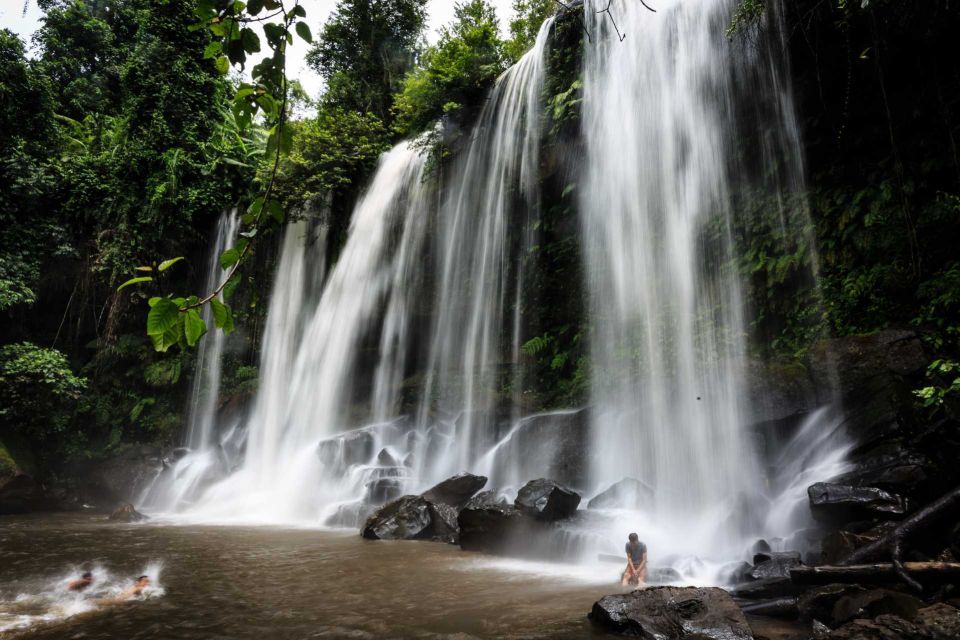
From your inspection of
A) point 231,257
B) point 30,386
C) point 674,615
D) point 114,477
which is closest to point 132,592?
point 674,615

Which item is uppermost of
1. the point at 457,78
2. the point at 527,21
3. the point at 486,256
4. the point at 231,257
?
the point at 527,21

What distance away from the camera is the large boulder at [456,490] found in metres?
8.35

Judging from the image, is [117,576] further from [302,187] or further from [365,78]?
[365,78]

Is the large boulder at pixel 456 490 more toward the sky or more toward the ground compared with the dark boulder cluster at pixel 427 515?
more toward the sky

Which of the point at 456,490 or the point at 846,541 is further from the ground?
the point at 456,490

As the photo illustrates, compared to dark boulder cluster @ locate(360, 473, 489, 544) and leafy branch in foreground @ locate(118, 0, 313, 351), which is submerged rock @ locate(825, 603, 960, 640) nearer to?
leafy branch in foreground @ locate(118, 0, 313, 351)

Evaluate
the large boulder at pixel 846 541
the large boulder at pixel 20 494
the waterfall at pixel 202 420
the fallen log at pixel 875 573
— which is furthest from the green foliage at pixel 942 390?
the large boulder at pixel 20 494

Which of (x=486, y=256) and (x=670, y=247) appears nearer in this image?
(x=670, y=247)

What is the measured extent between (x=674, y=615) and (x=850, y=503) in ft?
8.52

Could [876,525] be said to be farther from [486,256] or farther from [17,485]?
[17,485]

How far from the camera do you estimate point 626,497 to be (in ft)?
25.4

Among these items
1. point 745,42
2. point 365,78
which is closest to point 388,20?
point 365,78

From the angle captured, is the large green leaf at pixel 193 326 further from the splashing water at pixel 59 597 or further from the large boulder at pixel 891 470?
the large boulder at pixel 891 470

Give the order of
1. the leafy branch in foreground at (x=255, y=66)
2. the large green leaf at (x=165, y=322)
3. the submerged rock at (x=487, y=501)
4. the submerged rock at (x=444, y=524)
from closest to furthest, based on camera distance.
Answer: the large green leaf at (x=165, y=322)
the leafy branch in foreground at (x=255, y=66)
the submerged rock at (x=487, y=501)
the submerged rock at (x=444, y=524)
